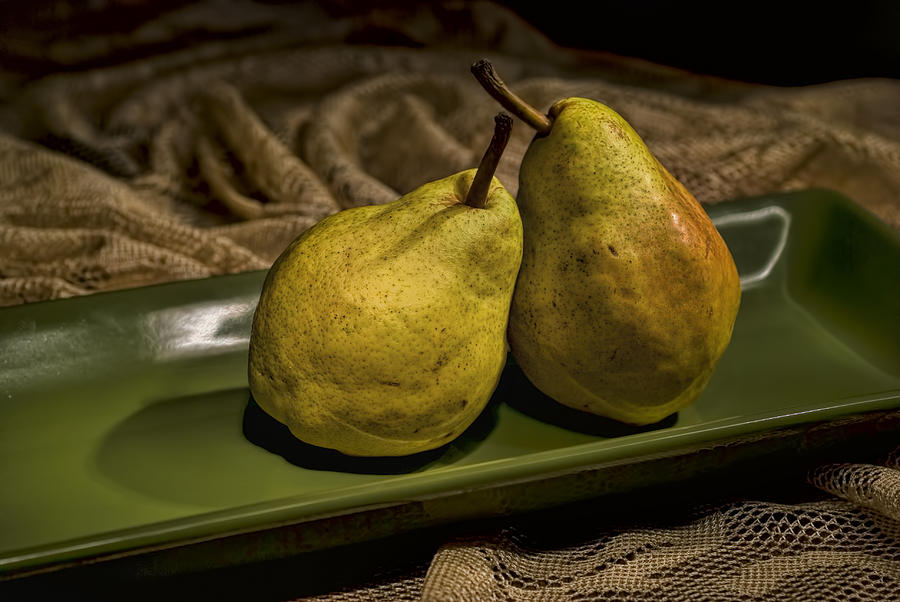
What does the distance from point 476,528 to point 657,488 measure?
159mm

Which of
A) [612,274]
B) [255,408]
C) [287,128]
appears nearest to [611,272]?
[612,274]

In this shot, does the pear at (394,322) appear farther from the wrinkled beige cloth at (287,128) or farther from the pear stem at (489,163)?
the wrinkled beige cloth at (287,128)

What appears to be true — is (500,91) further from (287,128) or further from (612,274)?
(287,128)

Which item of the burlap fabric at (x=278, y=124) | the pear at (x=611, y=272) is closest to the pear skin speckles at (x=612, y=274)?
the pear at (x=611, y=272)

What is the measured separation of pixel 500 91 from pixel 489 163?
6cm

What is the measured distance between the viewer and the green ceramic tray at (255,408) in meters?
0.74

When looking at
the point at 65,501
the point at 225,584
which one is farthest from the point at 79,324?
the point at 225,584

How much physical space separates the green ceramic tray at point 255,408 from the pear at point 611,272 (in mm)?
64

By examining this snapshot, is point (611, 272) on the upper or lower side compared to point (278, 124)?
upper

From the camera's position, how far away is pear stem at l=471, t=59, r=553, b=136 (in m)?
0.76

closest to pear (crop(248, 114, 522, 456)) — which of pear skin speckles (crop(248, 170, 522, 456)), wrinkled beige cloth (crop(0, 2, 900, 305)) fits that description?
pear skin speckles (crop(248, 170, 522, 456))

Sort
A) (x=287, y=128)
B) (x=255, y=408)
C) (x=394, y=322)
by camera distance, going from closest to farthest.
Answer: (x=394, y=322)
(x=255, y=408)
(x=287, y=128)

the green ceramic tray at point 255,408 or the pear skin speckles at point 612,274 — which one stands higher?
the pear skin speckles at point 612,274

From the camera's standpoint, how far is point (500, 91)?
0.77 meters
